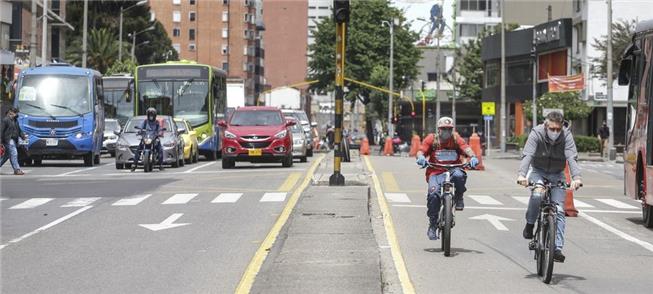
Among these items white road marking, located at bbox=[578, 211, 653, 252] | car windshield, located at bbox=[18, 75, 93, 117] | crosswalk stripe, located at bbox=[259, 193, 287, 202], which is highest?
car windshield, located at bbox=[18, 75, 93, 117]

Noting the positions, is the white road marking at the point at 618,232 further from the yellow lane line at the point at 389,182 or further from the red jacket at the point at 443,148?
the yellow lane line at the point at 389,182

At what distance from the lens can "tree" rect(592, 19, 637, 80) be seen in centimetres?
6206

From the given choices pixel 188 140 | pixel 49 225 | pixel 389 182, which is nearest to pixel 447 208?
pixel 49 225

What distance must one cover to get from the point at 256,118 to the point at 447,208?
885 inches

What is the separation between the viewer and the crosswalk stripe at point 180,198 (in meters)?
21.2

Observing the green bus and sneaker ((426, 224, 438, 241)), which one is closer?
sneaker ((426, 224, 438, 241))

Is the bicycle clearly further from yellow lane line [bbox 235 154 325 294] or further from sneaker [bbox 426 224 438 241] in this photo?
yellow lane line [bbox 235 154 325 294]

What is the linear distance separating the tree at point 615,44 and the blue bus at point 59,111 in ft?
104

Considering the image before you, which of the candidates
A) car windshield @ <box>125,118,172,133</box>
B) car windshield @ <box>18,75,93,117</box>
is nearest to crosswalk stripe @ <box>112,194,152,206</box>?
car windshield @ <box>125,118,172,133</box>

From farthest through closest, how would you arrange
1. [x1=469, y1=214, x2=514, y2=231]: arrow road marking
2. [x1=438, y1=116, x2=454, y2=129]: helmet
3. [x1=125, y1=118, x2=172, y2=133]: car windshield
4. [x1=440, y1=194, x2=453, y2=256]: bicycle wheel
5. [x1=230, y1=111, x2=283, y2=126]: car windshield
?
[x1=230, y1=111, x2=283, y2=126]: car windshield < [x1=125, y1=118, x2=172, y2=133]: car windshield < [x1=469, y1=214, x2=514, y2=231]: arrow road marking < [x1=438, y1=116, x2=454, y2=129]: helmet < [x1=440, y1=194, x2=453, y2=256]: bicycle wheel

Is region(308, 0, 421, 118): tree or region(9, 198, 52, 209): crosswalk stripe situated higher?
region(308, 0, 421, 118): tree

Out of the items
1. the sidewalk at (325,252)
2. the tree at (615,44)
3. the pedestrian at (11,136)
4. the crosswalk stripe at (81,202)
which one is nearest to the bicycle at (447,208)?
the sidewalk at (325,252)

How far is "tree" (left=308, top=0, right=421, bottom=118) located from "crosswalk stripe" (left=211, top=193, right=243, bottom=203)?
7121 cm

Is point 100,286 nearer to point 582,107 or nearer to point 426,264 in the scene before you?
point 426,264
